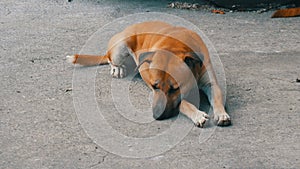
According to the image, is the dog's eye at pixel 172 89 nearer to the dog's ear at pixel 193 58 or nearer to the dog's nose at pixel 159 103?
the dog's nose at pixel 159 103

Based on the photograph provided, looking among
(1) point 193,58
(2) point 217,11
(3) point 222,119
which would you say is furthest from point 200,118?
(2) point 217,11

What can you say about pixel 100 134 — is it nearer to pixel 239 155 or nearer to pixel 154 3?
pixel 239 155

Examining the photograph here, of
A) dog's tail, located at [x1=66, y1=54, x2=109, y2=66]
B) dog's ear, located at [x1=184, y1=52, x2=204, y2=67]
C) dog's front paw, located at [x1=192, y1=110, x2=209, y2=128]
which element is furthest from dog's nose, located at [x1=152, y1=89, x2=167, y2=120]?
dog's tail, located at [x1=66, y1=54, x2=109, y2=66]

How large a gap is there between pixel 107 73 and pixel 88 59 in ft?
0.84

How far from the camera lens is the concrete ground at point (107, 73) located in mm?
4391

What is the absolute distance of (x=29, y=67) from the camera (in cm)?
636

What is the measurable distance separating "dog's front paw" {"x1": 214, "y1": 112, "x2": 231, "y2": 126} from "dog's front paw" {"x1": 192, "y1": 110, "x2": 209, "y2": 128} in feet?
0.26

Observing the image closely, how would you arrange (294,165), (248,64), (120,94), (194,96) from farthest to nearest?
1. (248,64)
2. (120,94)
3. (194,96)
4. (294,165)

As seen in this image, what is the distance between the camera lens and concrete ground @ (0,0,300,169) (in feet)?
14.4

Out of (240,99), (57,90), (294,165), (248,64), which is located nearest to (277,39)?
(248,64)

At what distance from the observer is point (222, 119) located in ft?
15.9

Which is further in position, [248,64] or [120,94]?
[248,64]

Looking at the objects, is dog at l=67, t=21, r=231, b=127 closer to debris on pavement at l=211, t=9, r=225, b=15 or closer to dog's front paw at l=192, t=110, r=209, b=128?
dog's front paw at l=192, t=110, r=209, b=128

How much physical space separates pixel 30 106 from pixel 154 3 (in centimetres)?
367
